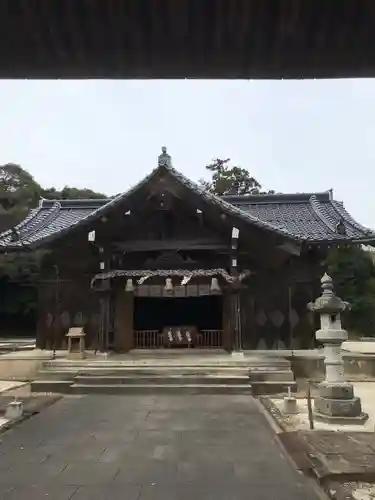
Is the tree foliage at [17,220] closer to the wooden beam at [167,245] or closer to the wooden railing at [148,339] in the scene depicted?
the wooden railing at [148,339]

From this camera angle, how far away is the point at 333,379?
8.79 m

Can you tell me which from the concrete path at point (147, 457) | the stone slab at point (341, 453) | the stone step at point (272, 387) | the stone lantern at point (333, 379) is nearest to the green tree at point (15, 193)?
the stone step at point (272, 387)

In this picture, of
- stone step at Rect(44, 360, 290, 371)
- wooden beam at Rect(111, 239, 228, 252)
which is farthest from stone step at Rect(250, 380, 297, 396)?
wooden beam at Rect(111, 239, 228, 252)

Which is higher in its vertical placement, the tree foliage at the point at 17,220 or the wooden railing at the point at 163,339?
the tree foliage at the point at 17,220

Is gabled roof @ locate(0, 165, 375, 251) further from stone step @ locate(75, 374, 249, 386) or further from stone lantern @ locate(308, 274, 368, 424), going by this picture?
stone lantern @ locate(308, 274, 368, 424)

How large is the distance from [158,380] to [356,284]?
26860 millimetres

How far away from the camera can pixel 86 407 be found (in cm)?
970

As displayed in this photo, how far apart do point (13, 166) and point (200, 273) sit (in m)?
41.5

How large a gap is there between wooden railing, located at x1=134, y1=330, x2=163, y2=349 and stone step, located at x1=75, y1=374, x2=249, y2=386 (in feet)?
13.2

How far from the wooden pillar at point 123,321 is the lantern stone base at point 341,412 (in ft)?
26.9

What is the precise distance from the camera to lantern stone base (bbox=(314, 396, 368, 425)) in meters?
8.02

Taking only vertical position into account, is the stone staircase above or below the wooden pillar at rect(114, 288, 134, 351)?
below

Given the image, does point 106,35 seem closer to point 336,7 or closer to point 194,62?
point 194,62

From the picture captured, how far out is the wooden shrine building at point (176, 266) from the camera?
577 inches
